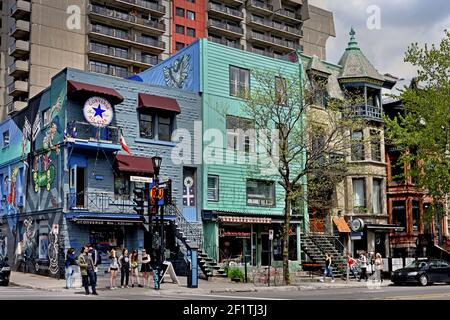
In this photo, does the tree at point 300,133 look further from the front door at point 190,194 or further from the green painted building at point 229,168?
the front door at point 190,194

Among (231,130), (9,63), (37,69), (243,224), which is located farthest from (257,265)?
(9,63)

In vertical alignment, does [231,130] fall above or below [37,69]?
below

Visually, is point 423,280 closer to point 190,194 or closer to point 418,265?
point 418,265

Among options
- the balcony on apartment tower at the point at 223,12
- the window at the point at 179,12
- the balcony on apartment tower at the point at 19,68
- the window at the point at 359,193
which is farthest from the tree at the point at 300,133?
the balcony on apartment tower at the point at 223,12

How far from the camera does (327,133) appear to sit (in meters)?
32.1

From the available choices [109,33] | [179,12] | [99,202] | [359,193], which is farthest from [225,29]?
[99,202]

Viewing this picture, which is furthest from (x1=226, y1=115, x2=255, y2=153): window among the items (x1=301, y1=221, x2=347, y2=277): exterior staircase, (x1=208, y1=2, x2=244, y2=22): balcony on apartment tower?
(x1=208, y1=2, x2=244, y2=22): balcony on apartment tower

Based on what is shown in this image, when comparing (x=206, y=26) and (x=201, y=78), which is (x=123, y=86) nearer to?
(x=201, y=78)

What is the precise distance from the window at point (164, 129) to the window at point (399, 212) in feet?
66.6

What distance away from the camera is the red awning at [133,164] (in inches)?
1169

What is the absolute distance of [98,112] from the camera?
2945cm
